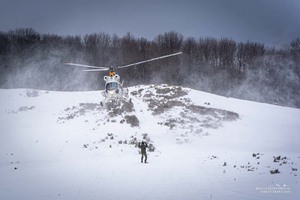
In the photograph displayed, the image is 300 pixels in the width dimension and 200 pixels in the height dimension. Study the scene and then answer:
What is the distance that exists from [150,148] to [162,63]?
113ft

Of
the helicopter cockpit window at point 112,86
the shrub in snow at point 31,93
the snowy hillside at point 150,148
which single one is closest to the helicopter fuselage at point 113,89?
the helicopter cockpit window at point 112,86

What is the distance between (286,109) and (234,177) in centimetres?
2465

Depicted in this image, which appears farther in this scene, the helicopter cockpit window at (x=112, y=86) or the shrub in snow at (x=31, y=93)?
the shrub in snow at (x=31, y=93)

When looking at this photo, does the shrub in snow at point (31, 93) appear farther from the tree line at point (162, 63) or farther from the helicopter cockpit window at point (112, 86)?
the helicopter cockpit window at point (112, 86)

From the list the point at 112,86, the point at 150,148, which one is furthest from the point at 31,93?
the point at 150,148

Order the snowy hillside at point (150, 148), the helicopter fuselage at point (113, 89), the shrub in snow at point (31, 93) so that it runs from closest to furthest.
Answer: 1. the snowy hillside at point (150, 148)
2. the helicopter fuselage at point (113, 89)
3. the shrub in snow at point (31, 93)

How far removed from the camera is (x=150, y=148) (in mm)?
24625

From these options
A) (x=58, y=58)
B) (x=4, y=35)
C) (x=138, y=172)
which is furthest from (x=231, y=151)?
(x=4, y=35)

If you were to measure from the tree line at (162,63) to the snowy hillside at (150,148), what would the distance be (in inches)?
660

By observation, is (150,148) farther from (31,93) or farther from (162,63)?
(162,63)

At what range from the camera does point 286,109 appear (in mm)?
36469

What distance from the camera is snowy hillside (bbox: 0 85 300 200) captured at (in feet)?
45.6

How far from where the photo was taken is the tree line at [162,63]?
56250 millimetres

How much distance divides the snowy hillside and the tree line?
16774 millimetres
